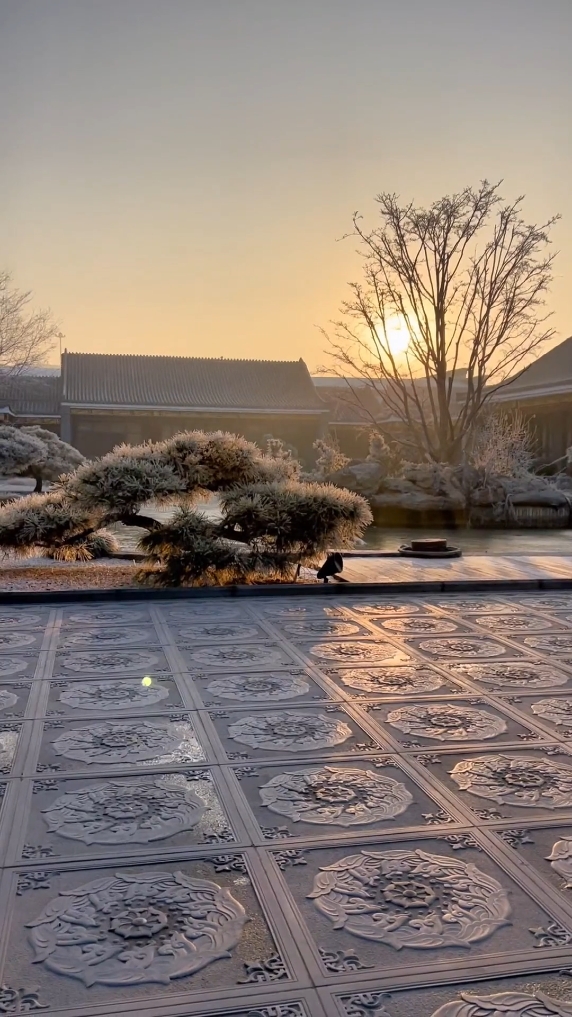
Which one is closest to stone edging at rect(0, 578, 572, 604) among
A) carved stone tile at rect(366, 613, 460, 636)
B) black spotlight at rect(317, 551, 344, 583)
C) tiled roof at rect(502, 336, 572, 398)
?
black spotlight at rect(317, 551, 344, 583)

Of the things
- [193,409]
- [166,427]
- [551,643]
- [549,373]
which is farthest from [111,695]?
[166,427]

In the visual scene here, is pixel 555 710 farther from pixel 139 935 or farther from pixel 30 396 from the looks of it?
pixel 30 396

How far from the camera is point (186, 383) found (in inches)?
958

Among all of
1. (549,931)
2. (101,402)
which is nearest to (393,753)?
(549,931)

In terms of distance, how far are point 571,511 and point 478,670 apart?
11.1m

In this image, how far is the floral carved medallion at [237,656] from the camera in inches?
150

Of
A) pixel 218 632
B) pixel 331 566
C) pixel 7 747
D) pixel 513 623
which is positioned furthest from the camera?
pixel 331 566

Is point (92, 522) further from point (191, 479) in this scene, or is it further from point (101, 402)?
point (101, 402)

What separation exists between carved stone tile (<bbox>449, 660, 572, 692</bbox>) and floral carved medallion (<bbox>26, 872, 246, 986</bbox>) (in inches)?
76.6

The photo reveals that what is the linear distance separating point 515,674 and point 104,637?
205cm

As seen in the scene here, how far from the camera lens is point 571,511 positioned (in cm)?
1412

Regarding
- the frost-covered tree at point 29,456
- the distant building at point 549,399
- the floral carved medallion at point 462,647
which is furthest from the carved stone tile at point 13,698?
the distant building at point 549,399

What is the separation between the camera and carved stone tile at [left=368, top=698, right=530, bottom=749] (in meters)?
2.87

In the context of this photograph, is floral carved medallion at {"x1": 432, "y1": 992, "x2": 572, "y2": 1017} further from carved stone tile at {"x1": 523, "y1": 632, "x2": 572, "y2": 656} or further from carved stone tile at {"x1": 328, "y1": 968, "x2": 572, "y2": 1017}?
carved stone tile at {"x1": 523, "y1": 632, "x2": 572, "y2": 656}
